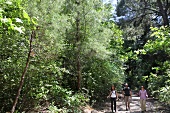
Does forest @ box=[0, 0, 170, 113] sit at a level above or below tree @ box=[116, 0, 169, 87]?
below

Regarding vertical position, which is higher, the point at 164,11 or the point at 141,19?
the point at 164,11

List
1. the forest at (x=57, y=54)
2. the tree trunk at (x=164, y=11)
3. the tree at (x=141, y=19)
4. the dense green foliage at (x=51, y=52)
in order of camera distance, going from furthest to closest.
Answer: the tree at (x=141, y=19), the tree trunk at (x=164, y=11), the dense green foliage at (x=51, y=52), the forest at (x=57, y=54)

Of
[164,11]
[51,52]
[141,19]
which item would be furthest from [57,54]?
[141,19]

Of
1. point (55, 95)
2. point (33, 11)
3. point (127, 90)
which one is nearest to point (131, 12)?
point (127, 90)

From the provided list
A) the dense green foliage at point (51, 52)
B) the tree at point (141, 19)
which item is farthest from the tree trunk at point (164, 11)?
the dense green foliage at point (51, 52)

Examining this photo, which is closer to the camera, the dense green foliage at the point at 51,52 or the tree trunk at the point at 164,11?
the dense green foliage at the point at 51,52

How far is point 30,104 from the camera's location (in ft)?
26.8

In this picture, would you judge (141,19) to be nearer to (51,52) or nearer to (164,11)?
(164,11)

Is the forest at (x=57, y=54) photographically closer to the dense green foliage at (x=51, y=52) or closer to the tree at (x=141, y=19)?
the dense green foliage at (x=51, y=52)

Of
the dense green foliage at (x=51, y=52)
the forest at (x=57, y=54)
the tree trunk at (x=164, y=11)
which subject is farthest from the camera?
the tree trunk at (x=164, y=11)

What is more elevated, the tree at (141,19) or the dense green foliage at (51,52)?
the tree at (141,19)

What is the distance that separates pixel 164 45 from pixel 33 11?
7.04m

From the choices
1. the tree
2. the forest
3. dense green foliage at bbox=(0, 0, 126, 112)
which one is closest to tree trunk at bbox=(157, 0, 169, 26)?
the tree

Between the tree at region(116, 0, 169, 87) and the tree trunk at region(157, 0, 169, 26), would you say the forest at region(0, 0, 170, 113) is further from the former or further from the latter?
the tree at region(116, 0, 169, 87)
